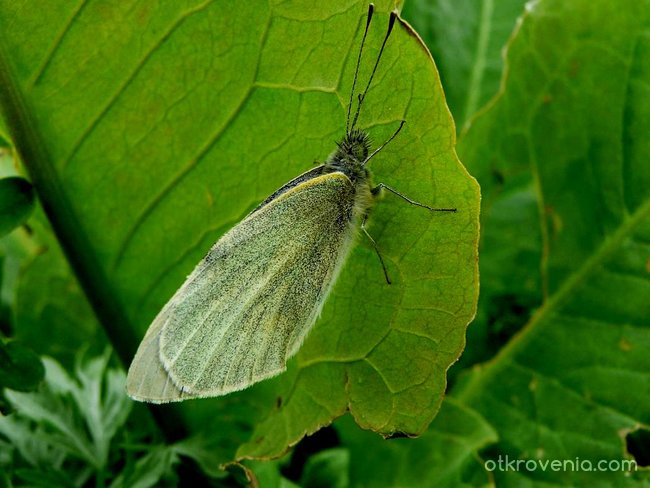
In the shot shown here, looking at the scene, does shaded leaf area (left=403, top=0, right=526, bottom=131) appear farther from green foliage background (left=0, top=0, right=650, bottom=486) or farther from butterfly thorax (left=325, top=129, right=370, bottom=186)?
butterfly thorax (left=325, top=129, right=370, bottom=186)

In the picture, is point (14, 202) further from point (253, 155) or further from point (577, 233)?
point (577, 233)

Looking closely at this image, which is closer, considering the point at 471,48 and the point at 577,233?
the point at 577,233

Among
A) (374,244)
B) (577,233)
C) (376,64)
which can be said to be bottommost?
(577,233)

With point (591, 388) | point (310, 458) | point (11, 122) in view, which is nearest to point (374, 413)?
point (310, 458)

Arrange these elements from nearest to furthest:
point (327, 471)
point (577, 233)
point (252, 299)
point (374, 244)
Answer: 1. point (374, 244)
2. point (252, 299)
3. point (327, 471)
4. point (577, 233)

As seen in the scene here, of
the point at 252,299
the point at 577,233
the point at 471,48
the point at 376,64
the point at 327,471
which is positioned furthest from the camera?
the point at 471,48

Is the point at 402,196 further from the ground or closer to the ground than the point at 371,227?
further from the ground

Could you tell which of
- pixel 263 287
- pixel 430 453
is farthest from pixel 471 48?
pixel 430 453
